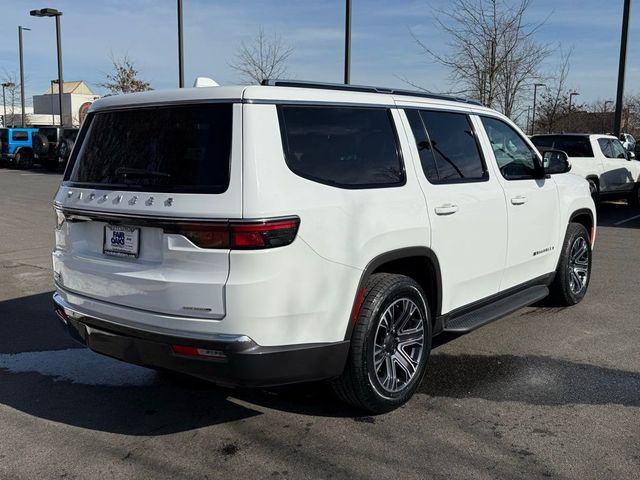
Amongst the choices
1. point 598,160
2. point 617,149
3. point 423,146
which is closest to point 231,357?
point 423,146

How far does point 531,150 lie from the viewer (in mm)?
5418

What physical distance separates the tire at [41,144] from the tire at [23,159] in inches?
34.6

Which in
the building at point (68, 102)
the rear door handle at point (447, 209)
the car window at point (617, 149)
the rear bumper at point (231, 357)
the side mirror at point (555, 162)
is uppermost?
the building at point (68, 102)

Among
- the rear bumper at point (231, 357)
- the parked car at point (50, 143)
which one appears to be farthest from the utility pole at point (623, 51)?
the parked car at point (50, 143)

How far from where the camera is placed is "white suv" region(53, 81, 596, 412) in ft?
10.2

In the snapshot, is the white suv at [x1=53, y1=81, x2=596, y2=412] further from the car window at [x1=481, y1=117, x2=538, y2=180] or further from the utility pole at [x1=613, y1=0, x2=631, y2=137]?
the utility pole at [x1=613, y1=0, x2=631, y2=137]

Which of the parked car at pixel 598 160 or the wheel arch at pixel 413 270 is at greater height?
the parked car at pixel 598 160

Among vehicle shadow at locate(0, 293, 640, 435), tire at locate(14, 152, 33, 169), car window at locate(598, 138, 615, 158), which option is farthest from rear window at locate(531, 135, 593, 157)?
tire at locate(14, 152, 33, 169)

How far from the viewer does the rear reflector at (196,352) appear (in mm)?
3143

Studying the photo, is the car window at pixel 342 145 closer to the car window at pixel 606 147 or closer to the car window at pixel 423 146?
the car window at pixel 423 146

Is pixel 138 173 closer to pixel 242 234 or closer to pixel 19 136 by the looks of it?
pixel 242 234

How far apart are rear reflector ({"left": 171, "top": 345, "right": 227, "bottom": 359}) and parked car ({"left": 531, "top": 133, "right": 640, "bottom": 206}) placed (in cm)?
1191

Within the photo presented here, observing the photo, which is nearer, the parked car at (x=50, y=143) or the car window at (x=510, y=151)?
the car window at (x=510, y=151)

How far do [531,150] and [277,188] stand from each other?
3.08m
